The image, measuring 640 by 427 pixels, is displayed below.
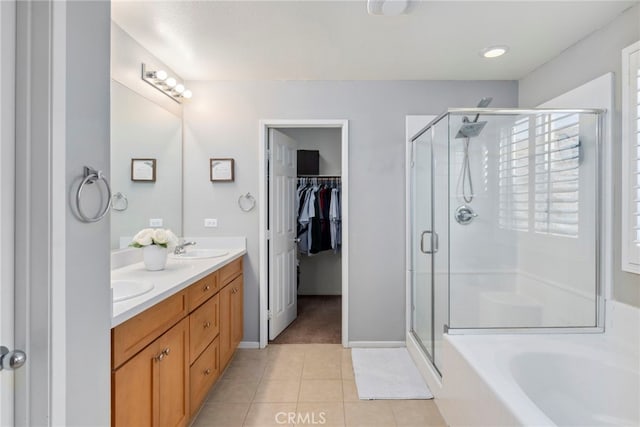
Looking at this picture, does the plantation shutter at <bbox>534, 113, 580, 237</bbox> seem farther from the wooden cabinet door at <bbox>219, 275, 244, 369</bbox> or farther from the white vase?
the white vase

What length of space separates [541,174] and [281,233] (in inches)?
86.2

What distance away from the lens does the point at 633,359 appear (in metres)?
1.64

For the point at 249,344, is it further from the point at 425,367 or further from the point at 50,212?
the point at 50,212

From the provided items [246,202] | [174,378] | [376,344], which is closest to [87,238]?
[174,378]

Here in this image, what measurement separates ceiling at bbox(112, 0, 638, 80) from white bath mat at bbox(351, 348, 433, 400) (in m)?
2.37

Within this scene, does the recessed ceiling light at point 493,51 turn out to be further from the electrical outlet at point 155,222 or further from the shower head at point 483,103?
the electrical outlet at point 155,222

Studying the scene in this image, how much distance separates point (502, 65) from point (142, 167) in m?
2.86

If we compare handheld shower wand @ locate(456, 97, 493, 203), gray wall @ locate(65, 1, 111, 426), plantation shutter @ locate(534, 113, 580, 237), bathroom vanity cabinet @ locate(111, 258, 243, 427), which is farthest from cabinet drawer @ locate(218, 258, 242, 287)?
plantation shutter @ locate(534, 113, 580, 237)

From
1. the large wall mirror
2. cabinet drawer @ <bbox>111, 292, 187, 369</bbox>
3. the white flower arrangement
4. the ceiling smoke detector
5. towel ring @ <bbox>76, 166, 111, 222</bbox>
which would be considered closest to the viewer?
towel ring @ <bbox>76, 166, 111, 222</bbox>

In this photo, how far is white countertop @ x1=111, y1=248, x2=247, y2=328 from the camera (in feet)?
4.09

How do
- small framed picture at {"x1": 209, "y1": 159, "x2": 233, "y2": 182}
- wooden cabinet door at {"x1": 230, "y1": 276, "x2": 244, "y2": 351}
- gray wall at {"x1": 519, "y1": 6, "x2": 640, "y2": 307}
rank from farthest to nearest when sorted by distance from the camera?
small framed picture at {"x1": 209, "y1": 159, "x2": 233, "y2": 182} → wooden cabinet door at {"x1": 230, "y1": 276, "x2": 244, "y2": 351} → gray wall at {"x1": 519, "y1": 6, "x2": 640, "y2": 307}

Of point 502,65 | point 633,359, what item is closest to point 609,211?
point 633,359

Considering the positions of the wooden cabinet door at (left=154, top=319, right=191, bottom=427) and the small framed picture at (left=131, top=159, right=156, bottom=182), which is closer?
Result: the wooden cabinet door at (left=154, top=319, right=191, bottom=427)

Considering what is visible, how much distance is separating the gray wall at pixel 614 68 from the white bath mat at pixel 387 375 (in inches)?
52.6
